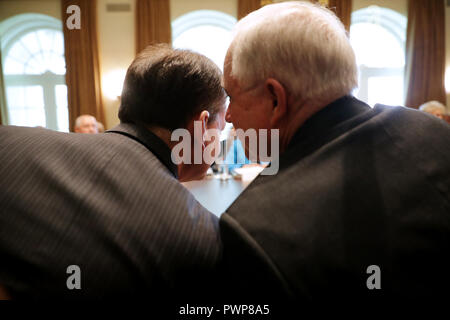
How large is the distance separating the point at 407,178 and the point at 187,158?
0.61 m

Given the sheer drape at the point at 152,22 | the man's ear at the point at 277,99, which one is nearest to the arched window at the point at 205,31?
the sheer drape at the point at 152,22

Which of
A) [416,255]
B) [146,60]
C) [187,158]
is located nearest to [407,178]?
[416,255]

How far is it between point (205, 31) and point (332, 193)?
21.6ft

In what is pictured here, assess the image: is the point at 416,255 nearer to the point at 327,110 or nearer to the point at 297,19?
the point at 327,110

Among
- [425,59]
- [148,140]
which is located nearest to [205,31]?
[425,59]

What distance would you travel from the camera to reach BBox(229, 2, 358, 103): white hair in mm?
605

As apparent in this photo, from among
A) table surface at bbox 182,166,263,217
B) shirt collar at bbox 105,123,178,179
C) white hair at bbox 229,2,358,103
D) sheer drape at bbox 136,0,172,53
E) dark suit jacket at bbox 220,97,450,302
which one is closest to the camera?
dark suit jacket at bbox 220,97,450,302

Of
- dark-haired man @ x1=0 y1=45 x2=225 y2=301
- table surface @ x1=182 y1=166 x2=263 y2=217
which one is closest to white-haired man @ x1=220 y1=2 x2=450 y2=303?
dark-haired man @ x1=0 y1=45 x2=225 y2=301

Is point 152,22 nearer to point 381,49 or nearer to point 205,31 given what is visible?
point 205,31

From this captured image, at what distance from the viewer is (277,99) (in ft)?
2.12

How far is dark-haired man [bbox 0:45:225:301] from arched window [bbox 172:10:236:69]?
5665 millimetres

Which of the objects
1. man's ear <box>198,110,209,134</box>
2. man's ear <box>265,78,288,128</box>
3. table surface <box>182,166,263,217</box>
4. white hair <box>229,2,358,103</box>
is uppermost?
white hair <box>229,2,358,103</box>

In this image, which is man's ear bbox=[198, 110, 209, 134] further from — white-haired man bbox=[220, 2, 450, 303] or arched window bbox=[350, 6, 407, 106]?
arched window bbox=[350, 6, 407, 106]

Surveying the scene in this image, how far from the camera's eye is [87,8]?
5.44 meters
